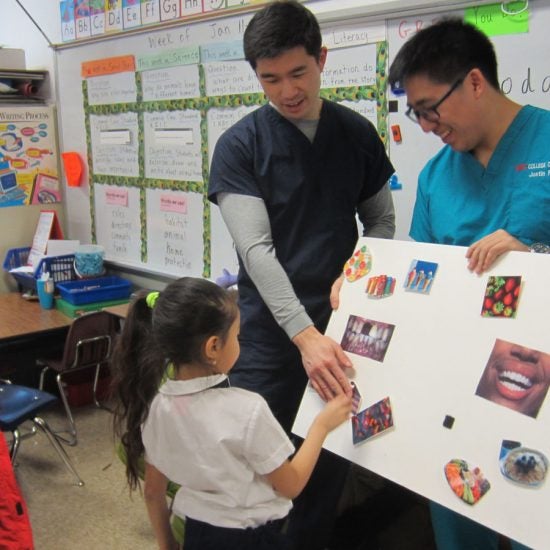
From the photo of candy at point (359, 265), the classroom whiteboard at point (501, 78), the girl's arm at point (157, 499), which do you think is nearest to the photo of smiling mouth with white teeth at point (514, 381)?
the photo of candy at point (359, 265)

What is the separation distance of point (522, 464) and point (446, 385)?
0.21 meters

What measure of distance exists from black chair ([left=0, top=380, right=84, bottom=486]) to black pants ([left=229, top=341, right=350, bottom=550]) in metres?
1.36

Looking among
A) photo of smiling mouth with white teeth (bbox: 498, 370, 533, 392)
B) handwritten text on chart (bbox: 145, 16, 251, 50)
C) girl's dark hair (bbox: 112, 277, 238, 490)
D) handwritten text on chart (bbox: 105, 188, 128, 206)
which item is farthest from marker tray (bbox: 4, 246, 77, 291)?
photo of smiling mouth with white teeth (bbox: 498, 370, 533, 392)

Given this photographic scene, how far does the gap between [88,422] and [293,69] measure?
107 inches

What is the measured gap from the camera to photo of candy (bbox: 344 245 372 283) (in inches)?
60.2

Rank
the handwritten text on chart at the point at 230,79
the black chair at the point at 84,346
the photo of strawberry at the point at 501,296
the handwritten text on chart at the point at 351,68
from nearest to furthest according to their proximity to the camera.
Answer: the photo of strawberry at the point at 501,296 < the handwritten text on chart at the point at 351,68 < the handwritten text on chart at the point at 230,79 < the black chair at the point at 84,346

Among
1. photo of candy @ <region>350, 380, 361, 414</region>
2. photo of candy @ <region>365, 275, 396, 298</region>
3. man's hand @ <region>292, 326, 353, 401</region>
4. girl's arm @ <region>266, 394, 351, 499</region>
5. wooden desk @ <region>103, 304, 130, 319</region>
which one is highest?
photo of candy @ <region>365, 275, 396, 298</region>

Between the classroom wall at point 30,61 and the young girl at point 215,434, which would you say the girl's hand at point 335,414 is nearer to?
the young girl at point 215,434

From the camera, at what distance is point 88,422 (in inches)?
142

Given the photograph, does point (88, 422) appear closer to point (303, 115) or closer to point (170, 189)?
point (170, 189)

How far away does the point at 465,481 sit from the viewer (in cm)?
118

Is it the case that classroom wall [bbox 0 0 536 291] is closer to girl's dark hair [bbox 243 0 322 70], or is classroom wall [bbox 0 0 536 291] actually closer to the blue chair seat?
girl's dark hair [bbox 243 0 322 70]

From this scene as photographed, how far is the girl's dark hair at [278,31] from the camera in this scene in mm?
1468

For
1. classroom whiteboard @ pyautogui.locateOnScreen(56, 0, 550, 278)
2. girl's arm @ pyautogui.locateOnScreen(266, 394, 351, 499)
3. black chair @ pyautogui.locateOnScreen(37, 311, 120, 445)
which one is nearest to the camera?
girl's arm @ pyautogui.locateOnScreen(266, 394, 351, 499)
